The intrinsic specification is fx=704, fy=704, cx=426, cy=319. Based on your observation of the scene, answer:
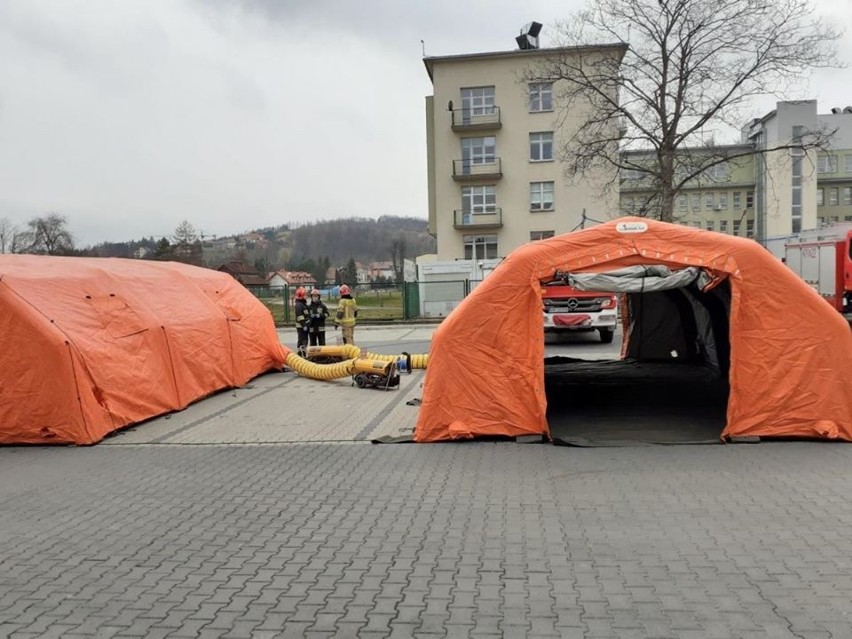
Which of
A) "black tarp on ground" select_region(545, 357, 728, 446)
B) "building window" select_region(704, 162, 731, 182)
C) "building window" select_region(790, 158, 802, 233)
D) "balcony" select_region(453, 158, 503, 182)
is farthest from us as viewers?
"building window" select_region(790, 158, 802, 233)

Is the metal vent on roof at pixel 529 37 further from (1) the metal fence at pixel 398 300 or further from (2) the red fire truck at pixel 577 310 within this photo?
(2) the red fire truck at pixel 577 310

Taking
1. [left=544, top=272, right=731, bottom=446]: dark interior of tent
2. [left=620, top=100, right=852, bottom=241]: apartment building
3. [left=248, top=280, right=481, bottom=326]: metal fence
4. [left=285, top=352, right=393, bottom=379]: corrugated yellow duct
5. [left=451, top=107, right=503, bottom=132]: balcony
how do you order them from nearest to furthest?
[left=544, top=272, right=731, bottom=446]: dark interior of tent < [left=285, top=352, right=393, bottom=379]: corrugated yellow duct < [left=248, top=280, right=481, bottom=326]: metal fence < [left=451, top=107, right=503, bottom=132]: balcony < [left=620, top=100, right=852, bottom=241]: apartment building

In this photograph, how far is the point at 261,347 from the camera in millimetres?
15516

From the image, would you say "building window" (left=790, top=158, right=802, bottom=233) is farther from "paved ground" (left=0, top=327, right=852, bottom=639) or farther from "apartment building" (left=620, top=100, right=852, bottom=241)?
"paved ground" (left=0, top=327, right=852, bottom=639)

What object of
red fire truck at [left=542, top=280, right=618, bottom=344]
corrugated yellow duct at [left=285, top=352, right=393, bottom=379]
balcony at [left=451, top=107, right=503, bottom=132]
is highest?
balcony at [left=451, top=107, right=503, bottom=132]

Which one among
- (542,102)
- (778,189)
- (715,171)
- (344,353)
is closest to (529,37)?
(542,102)

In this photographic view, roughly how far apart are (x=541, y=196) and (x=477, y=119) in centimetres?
674

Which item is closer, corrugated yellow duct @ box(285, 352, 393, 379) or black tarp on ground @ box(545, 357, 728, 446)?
black tarp on ground @ box(545, 357, 728, 446)

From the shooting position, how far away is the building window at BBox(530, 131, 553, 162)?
4756 cm

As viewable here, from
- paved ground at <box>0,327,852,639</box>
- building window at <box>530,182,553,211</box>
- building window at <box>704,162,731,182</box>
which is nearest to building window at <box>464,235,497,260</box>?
building window at <box>530,182,553,211</box>

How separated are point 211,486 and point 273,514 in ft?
4.22

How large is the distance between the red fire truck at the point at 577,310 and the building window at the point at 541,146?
29.8 m

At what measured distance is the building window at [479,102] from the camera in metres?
47.5

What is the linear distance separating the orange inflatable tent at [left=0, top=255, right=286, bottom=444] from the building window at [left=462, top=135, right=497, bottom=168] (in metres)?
35.8
